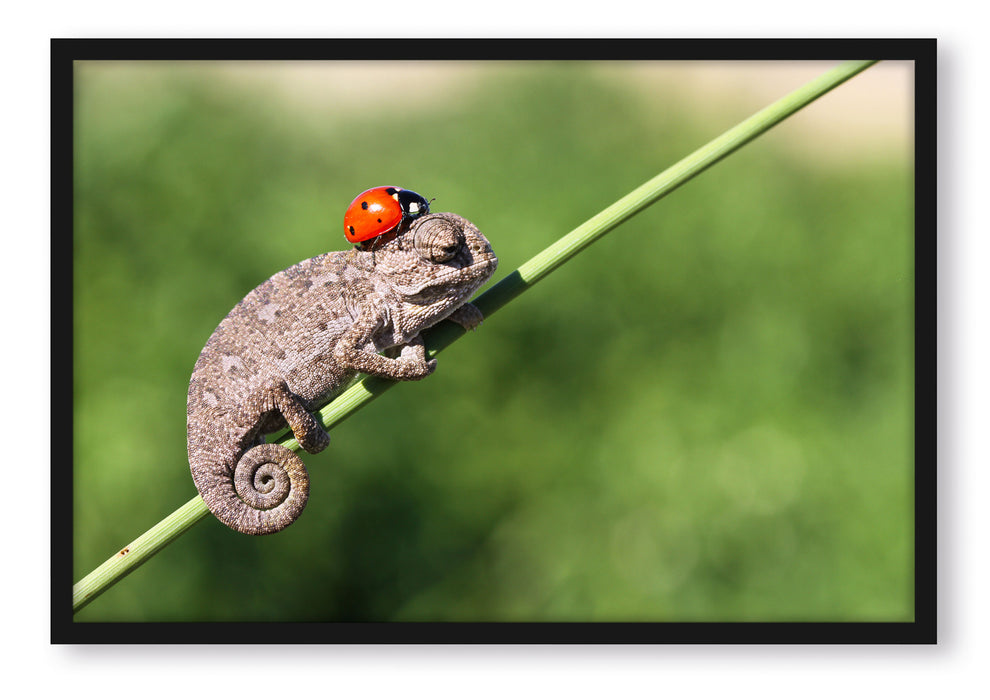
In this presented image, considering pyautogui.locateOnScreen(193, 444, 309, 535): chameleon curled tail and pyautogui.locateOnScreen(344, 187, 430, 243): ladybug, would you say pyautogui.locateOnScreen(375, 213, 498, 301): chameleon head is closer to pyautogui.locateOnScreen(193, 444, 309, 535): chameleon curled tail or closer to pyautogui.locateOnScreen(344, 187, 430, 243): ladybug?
pyautogui.locateOnScreen(344, 187, 430, 243): ladybug

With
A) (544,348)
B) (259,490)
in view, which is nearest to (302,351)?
(259,490)

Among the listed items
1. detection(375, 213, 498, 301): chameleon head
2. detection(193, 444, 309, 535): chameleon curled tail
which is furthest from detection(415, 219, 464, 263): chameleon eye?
detection(193, 444, 309, 535): chameleon curled tail

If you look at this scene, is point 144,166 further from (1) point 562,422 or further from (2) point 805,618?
(2) point 805,618

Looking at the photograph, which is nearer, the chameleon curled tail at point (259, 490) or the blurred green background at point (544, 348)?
the chameleon curled tail at point (259, 490)

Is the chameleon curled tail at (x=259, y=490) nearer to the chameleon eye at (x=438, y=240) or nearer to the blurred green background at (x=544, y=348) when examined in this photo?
the chameleon eye at (x=438, y=240)

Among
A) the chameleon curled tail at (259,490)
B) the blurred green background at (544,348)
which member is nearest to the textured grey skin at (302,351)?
the chameleon curled tail at (259,490)

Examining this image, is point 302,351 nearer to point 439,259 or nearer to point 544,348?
point 439,259
